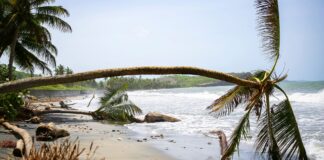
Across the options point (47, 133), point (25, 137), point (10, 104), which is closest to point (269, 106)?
point (25, 137)

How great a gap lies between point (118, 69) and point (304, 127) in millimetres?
15111

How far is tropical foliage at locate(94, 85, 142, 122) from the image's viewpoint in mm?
21547

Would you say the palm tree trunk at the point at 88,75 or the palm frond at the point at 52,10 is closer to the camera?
the palm tree trunk at the point at 88,75

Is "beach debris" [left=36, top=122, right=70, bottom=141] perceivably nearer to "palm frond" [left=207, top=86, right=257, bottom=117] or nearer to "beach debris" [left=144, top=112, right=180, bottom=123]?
"palm frond" [left=207, top=86, right=257, bottom=117]

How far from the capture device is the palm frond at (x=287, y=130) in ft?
19.9

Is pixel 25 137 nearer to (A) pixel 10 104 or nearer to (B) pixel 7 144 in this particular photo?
(B) pixel 7 144

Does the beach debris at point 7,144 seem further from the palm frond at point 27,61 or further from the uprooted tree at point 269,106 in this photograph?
the palm frond at point 27,61

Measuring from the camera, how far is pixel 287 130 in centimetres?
607

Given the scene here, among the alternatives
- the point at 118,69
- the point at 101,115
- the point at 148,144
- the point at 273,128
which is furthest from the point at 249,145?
the point at 101,115

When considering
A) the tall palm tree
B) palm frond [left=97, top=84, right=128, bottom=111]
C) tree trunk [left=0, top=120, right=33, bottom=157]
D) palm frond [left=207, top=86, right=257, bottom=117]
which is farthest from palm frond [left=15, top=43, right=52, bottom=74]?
palm frond [left=207, top=86, right=257, bottom=117]

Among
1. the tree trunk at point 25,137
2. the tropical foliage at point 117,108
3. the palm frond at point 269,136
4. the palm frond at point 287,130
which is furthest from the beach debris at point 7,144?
the tropical foliage at point 117,108

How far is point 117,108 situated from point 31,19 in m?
10.7

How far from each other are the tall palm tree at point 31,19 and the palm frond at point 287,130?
23.0m

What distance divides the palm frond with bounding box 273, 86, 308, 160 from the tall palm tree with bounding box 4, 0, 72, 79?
75.5ft
